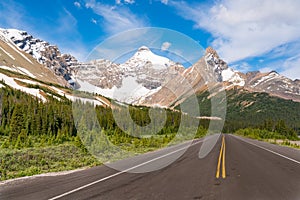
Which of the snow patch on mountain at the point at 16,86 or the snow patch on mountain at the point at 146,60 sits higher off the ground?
the snow patch on mountain at the point at 16,86

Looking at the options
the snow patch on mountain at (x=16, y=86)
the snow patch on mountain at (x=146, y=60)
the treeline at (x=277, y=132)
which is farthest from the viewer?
the snow patch on mountain at (x=16, y=86)

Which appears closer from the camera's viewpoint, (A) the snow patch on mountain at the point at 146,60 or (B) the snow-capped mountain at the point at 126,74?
(B) the snow-capped mountain at the point at 126,74

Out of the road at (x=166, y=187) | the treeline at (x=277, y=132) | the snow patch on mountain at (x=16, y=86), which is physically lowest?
the road at (x=166, y=187)

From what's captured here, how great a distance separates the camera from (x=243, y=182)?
975cm

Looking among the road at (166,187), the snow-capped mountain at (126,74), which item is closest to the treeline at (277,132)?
the snow-capped mountain at (126,74)

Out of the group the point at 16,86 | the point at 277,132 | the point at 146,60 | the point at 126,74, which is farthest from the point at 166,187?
the point at 16,86

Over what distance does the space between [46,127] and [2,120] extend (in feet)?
44.4

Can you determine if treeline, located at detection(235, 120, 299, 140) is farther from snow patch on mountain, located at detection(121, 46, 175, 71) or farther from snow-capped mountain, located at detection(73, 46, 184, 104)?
snow patch on mountain, located at detection(121, 46, 175, 71)

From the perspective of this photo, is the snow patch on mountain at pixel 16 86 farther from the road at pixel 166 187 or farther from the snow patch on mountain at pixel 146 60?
the road at pixel 166 187

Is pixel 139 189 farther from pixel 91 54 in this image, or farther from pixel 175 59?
pixel 175 59

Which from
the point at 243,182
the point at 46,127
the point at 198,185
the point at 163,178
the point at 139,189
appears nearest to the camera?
the point at 139,189

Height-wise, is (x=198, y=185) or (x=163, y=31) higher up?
(x=163, y=31)

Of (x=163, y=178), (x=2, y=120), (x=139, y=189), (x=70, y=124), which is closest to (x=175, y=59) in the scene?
(x=163, y=178)

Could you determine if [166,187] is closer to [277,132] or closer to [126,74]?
[126,74]
